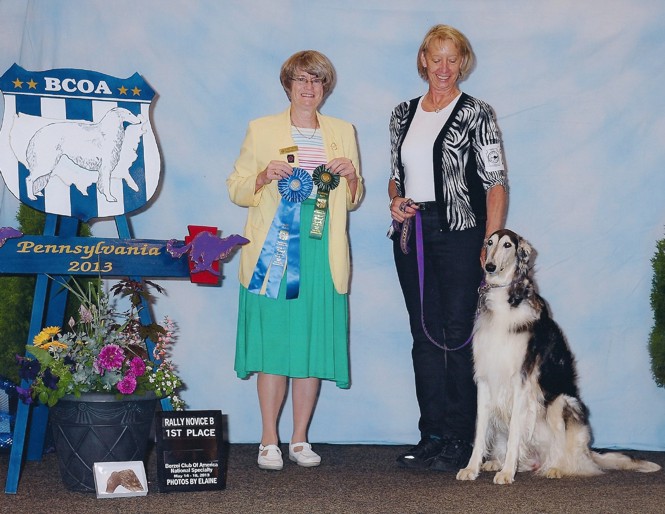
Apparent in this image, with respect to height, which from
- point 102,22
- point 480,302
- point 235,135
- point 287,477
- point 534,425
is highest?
point 102,22

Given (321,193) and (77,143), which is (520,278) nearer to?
(321,193)

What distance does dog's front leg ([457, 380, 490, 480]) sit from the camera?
331 centimetres

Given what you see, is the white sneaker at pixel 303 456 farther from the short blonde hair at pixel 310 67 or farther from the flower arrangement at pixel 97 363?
the short blonde hair at pixel 310 67

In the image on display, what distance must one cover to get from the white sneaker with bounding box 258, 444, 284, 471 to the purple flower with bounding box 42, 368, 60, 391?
0.88 metres

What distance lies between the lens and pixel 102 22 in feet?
13.2

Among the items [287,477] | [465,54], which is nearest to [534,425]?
[287,477]

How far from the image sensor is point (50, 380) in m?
3.06

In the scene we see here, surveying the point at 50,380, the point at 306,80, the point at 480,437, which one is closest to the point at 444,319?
the point at 480,437

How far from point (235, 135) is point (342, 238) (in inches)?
35.8

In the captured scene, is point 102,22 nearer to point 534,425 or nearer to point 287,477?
point 287,477

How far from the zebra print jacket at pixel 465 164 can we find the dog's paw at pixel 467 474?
913 mm

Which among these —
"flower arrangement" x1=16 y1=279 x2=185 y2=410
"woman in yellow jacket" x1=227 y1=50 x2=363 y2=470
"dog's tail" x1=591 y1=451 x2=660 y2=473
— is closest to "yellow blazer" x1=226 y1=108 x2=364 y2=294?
"woman in yellow jacket" x1=227 y1=50 x2=363 y2=470

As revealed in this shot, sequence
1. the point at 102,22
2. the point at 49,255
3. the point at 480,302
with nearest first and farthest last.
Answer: the point at 49,255 < the point at 480,302 < the point at 102,22

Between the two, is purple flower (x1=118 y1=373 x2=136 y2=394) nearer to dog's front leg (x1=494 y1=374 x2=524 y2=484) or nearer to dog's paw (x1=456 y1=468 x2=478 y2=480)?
dog's paw (x1=456 y1=468 x2=478 y2=480)
